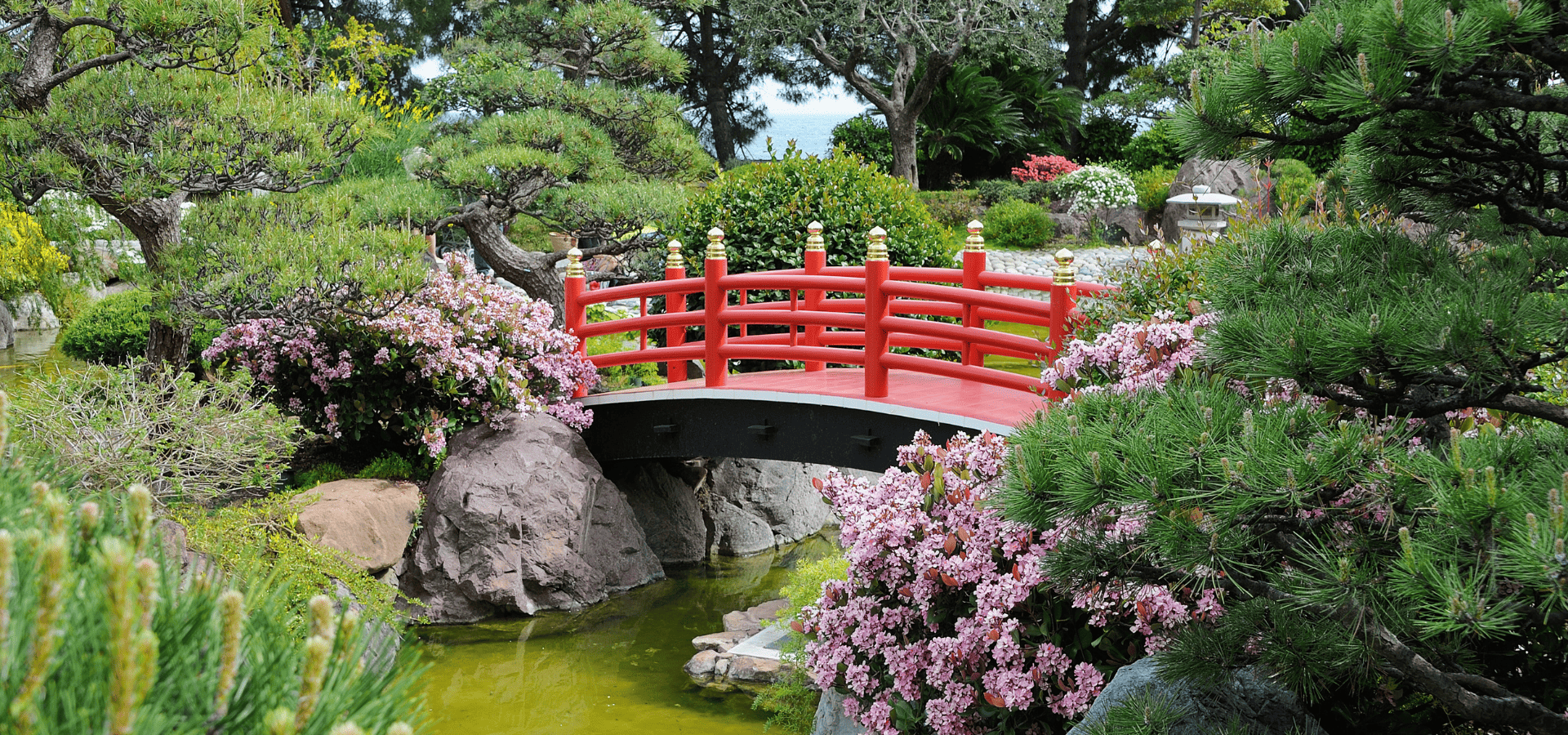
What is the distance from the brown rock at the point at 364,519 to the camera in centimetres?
646

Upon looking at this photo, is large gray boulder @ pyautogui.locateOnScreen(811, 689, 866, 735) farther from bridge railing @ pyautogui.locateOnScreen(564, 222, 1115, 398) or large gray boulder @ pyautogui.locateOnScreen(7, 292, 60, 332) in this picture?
large gray boulder @ pyautogui.locateOnScreen(7, 292, 60, 332)

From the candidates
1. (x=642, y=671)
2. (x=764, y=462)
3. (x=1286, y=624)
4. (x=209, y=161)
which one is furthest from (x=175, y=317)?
(x=1286, y=624)

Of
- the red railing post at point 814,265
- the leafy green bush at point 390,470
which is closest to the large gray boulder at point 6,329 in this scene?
the leafy green bush at point 390,470

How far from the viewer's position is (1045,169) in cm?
2066

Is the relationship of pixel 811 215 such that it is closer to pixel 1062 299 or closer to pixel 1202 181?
pixel 1062 299

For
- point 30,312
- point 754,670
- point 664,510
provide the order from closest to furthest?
point 754,670, point 664,510, point 30,312

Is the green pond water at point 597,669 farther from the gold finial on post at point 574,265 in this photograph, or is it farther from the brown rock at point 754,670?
the gold finial on post at point 574,265

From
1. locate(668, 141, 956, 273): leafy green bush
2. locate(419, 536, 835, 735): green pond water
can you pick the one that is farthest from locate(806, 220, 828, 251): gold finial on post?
locate(419, 536, 835, 735): green pond water

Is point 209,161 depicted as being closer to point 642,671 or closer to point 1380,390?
point 642,671

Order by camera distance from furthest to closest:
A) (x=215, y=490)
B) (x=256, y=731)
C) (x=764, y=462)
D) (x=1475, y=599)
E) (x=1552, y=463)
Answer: (x=764, y=462), (x=215, y=490), (x=1552, y=463), (x=1475, y=599), (x=256, y=731)

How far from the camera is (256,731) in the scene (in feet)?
3.75

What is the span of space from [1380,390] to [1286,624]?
1.70 ft

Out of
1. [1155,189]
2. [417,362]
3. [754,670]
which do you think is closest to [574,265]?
[417,362]

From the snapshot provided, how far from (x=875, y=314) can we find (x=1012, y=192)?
1411cm
